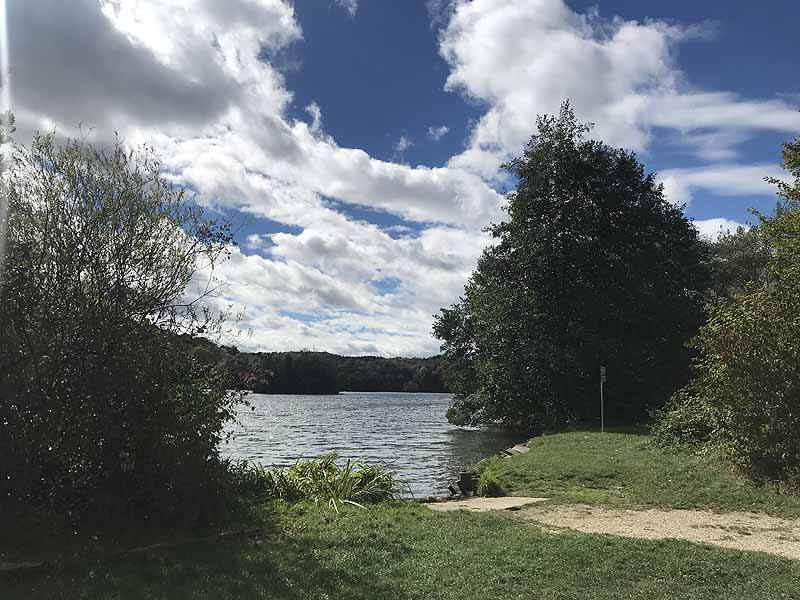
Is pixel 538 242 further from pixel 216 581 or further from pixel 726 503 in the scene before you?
pixel 216 581

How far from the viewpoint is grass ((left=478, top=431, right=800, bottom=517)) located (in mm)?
9805

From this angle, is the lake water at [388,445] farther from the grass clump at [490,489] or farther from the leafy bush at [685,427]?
the leafy bush at [685,427]

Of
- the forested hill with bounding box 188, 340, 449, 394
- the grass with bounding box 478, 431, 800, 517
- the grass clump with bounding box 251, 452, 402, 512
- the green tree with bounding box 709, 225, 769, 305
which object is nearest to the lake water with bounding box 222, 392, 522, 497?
the grass clump with bounding box 251, 452, 402, 512

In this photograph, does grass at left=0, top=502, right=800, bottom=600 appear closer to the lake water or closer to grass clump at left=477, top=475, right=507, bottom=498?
grass clump at left=477, top=475, right=507, bottom=498

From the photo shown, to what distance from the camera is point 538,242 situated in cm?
2728

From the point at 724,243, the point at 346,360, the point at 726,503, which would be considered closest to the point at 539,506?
the point at 726,503

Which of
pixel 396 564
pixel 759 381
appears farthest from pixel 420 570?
pixel 759 381

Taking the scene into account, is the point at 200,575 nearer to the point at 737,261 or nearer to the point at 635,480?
the point at 635,480

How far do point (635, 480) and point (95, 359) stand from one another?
31.0 feet

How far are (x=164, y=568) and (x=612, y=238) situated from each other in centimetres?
2541

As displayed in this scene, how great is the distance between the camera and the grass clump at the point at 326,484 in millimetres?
10227

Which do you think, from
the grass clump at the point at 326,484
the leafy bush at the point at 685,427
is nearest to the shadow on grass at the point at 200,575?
the grass clump at the point at 326,484

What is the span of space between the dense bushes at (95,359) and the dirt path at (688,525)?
4.70m

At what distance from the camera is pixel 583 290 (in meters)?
27.3
